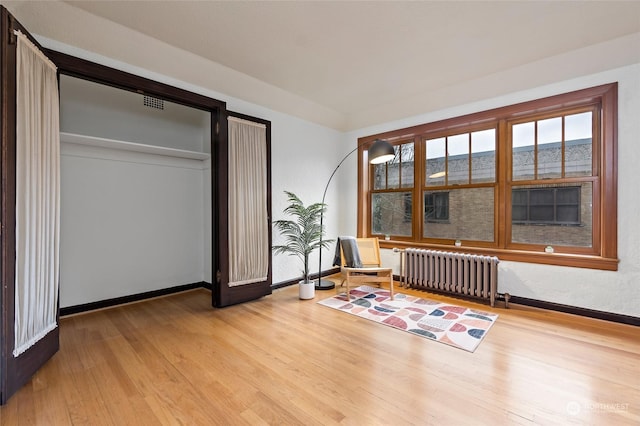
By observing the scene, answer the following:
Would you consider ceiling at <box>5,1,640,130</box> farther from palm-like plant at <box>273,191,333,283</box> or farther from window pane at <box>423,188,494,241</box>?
palm-like plant at <box>273,191,333,283</box>

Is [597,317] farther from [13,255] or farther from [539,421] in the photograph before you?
[13,255]

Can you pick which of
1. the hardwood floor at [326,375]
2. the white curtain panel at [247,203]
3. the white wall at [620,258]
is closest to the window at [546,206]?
the white wall at [620,258]

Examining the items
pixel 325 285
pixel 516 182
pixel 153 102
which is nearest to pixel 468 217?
pixel 516 182

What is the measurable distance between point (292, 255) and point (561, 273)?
3544 mm

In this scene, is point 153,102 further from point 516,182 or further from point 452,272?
point 516,182

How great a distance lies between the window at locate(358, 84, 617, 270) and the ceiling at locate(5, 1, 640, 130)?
2.55ft

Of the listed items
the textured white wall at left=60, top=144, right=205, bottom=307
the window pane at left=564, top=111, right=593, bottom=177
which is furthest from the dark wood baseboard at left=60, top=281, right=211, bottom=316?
the window pane at left=564, top=111, right=593, bottom=177

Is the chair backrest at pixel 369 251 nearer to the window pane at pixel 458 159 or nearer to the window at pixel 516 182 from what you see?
the window at pixel 516 182

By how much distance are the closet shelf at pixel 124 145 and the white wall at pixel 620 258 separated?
461 centimetres

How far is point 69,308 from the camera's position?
10.7ft

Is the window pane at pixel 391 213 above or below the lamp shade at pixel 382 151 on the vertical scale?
below

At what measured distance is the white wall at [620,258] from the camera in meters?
2.89

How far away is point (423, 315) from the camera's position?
322 centimetres

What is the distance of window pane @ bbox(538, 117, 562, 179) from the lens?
3424 millimetres
